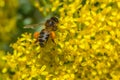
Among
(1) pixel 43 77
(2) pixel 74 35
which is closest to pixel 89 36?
(2) pixel 74 35

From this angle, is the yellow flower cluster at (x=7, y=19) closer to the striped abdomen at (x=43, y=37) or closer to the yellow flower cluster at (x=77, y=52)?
the yellow flower cluster at (x=77, y=52)

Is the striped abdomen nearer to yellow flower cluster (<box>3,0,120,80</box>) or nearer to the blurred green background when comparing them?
yellow flower cluster (<box>3,0,120,80</box>)

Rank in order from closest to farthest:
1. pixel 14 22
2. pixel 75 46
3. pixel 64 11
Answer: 1. pixel 75 46
2. pixel 64 11
3. pixel 14 22

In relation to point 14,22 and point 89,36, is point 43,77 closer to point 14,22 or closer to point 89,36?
point 89,36

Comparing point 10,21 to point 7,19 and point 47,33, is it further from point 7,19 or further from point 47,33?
point 47,33

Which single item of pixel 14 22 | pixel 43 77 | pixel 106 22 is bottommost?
pixel 43 77

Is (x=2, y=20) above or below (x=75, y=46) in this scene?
above

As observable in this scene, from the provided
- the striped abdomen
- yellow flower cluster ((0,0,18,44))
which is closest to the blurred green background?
yellow flower cluster ((0,0,18,44))

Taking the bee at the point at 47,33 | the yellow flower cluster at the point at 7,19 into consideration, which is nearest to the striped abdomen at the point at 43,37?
the bee at the point at 47,33

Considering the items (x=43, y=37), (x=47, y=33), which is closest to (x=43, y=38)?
(x=43, y=37)
